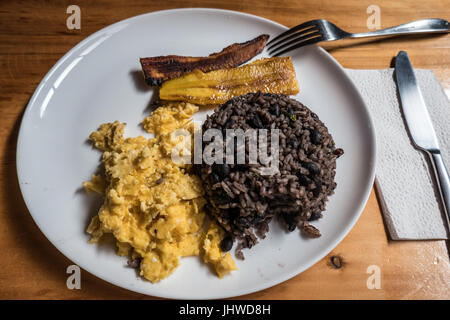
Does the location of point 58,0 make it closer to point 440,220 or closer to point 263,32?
point 263,32

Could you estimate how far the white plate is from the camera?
183 cm

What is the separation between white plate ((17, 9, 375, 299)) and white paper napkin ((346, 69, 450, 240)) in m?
0.20

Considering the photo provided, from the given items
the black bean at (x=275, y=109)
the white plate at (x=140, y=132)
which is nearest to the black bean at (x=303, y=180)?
the white plate at (x=140, y=132)

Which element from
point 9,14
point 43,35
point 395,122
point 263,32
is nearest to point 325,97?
point 395,122

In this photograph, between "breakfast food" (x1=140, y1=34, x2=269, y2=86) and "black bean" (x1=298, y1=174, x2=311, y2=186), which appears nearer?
"black bean" (x1=298, y1=174, x2=311, y2=186)

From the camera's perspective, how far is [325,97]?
93.7 inches

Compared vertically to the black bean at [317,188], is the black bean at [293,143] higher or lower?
higher

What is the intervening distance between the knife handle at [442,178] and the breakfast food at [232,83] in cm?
104

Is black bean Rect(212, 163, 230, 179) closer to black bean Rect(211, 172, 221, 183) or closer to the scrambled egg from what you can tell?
black bean Rect(211, 172, 221, 183)

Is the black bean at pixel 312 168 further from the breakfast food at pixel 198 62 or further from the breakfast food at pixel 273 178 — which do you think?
the breakfast food at pixel 198 62

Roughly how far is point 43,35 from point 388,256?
115 inches

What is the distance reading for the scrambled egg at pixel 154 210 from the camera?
5.88 ft

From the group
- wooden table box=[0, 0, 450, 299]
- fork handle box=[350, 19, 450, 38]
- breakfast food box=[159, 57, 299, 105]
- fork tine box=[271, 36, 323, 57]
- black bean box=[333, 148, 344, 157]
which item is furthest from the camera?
fork handle box=[350, 19, 450, 38]

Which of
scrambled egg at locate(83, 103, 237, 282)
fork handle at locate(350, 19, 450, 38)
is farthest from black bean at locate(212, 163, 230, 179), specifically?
fork handle at locate(350, 19, 450, 38)
